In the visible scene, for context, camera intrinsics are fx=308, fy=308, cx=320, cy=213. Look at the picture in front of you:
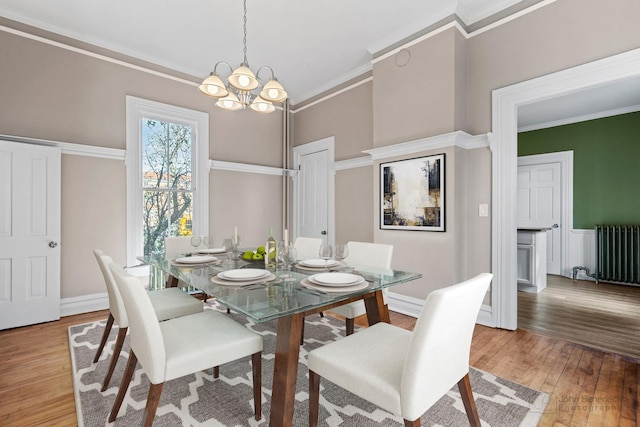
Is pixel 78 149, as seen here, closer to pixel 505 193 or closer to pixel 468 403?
pixel 468 403

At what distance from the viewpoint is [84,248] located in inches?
134

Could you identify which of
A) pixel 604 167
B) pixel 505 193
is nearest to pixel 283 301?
pixel 505 193

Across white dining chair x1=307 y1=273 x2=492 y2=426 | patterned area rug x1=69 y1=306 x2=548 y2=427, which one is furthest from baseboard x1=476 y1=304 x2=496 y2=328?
white dining chair x1=307 y1=273 x2=492 y2=426

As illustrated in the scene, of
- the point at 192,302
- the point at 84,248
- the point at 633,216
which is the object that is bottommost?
the point at 192,302

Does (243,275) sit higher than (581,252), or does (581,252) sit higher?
(243,275)

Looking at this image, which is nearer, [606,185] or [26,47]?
[26,47]

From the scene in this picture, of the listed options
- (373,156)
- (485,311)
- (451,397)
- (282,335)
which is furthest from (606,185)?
(282,335)

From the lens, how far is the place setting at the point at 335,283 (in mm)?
1553

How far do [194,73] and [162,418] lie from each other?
401cm

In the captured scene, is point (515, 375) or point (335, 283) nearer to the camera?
point (335, 283)

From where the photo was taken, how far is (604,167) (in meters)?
5.06

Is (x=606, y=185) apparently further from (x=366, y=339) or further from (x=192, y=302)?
(x=192, y=302)

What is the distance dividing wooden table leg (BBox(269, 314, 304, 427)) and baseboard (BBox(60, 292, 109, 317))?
3081mm

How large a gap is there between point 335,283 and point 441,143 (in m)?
2.11
